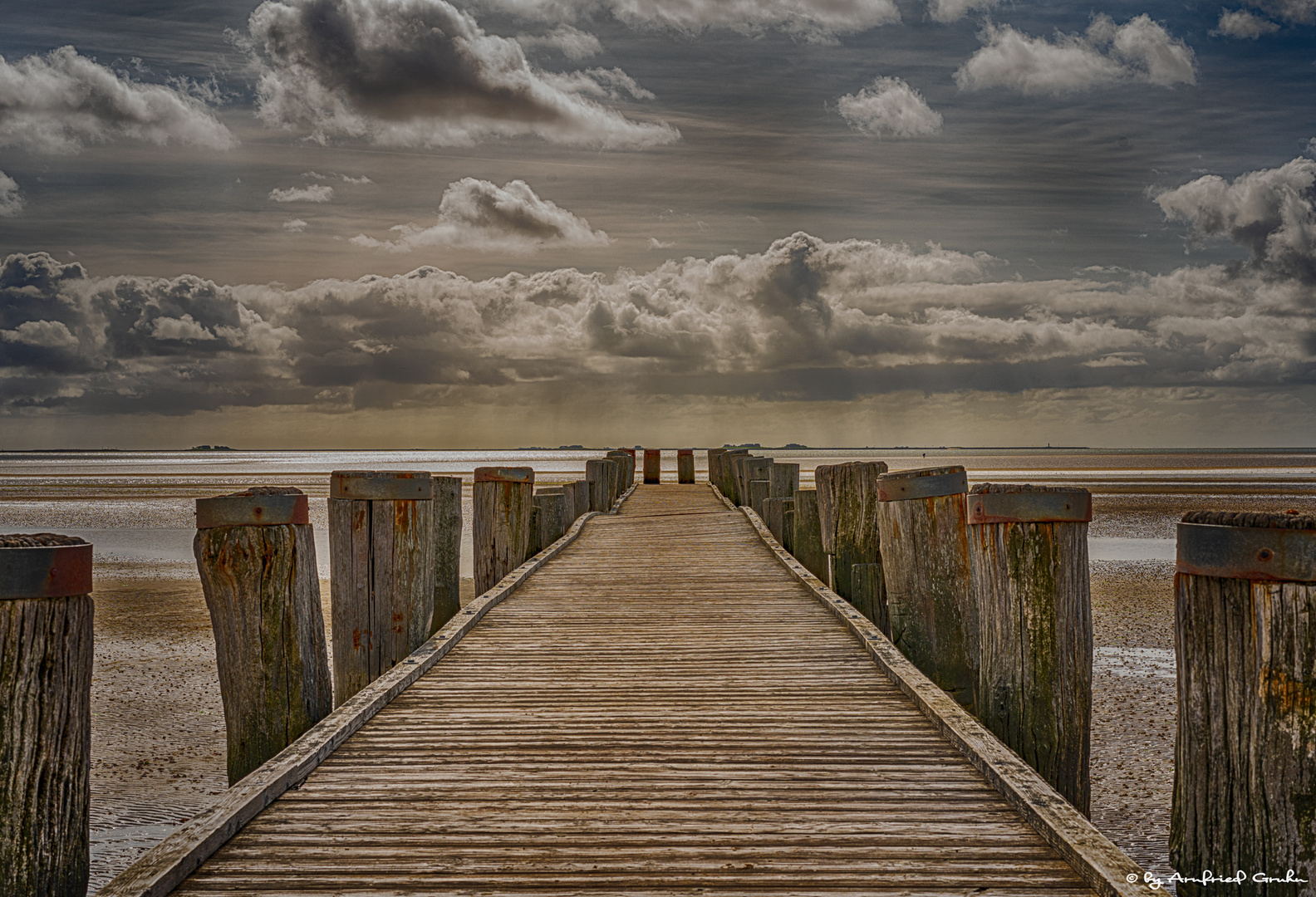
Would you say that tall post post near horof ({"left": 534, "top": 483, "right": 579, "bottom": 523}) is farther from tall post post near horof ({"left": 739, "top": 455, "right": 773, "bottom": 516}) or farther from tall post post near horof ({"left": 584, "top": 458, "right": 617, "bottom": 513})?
tall post post near horof ({"left": 739, "top": 455, "right": 773, "bottom": 516})

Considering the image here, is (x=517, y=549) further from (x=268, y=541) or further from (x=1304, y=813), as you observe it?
(x=1304, y=813)

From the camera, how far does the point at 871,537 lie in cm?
840

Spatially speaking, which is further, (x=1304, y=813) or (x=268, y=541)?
(x=268, y=541)

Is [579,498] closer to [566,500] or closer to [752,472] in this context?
[566,500]

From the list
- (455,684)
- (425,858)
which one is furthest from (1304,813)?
(455,684)

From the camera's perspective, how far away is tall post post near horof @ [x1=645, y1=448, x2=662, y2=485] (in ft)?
91.4

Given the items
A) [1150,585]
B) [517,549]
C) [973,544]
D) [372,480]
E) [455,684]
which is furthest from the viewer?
[1150,585]

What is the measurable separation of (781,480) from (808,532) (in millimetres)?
3012

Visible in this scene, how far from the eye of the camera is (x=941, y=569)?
6.01 m

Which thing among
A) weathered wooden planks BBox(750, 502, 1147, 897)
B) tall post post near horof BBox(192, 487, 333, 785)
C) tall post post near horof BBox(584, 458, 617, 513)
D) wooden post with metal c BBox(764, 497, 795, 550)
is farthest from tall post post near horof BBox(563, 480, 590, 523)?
tall post post near horof BBox(192, 487, 333, 785)

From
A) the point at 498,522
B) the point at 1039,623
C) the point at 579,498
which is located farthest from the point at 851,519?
the point at 579,498

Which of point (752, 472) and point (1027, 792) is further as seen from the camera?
point (752, 472)

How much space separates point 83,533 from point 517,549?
21525 millimetres

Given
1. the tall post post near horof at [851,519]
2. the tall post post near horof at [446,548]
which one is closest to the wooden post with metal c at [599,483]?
the tall post post near horof at [851,519]
